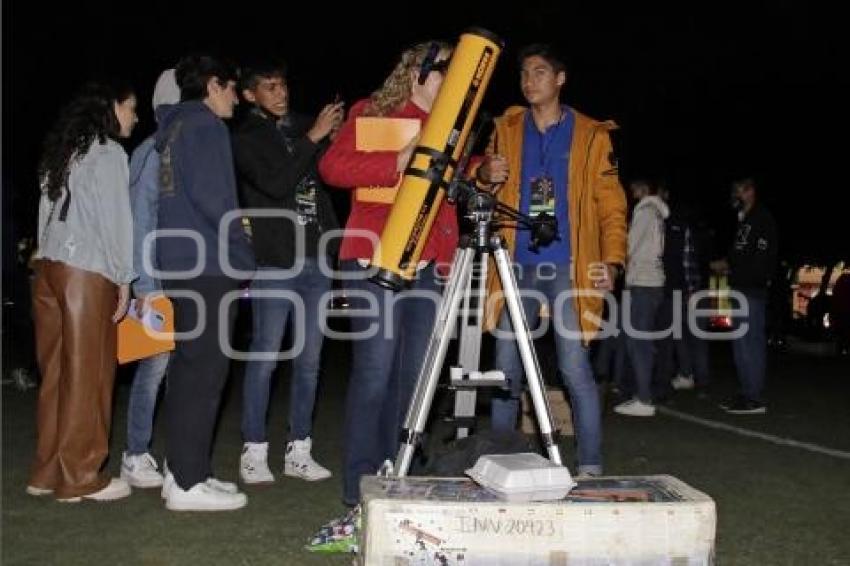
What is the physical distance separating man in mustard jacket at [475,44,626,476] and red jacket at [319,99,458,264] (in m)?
0.36

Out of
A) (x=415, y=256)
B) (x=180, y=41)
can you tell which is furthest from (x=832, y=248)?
(x=415, y=256)

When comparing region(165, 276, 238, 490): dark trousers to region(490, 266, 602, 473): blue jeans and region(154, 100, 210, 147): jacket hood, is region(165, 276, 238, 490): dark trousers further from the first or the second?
region(490, 266, 602, 473): blue jeans

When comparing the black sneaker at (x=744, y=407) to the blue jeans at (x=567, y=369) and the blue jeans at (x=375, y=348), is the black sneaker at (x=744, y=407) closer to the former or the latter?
the blue jeans at (x=567, y=369)

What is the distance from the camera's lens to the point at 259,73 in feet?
17.5

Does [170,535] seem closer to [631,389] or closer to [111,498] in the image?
[111,498]

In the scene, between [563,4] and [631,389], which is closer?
[631,389]

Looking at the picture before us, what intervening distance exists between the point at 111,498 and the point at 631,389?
546 cm

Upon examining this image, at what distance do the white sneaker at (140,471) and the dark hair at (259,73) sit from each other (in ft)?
6.52

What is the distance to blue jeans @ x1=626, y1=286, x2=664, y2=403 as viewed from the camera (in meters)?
8.40

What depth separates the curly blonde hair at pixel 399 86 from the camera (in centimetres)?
454

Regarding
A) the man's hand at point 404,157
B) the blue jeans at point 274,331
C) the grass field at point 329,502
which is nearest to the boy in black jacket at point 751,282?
the grass field at point 329,502

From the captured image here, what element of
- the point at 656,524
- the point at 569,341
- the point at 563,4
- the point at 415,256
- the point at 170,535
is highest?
the point at 563,4

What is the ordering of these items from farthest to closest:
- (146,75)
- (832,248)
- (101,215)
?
(146,75) → (832,248) → (101,215)

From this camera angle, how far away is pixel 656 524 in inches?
132
